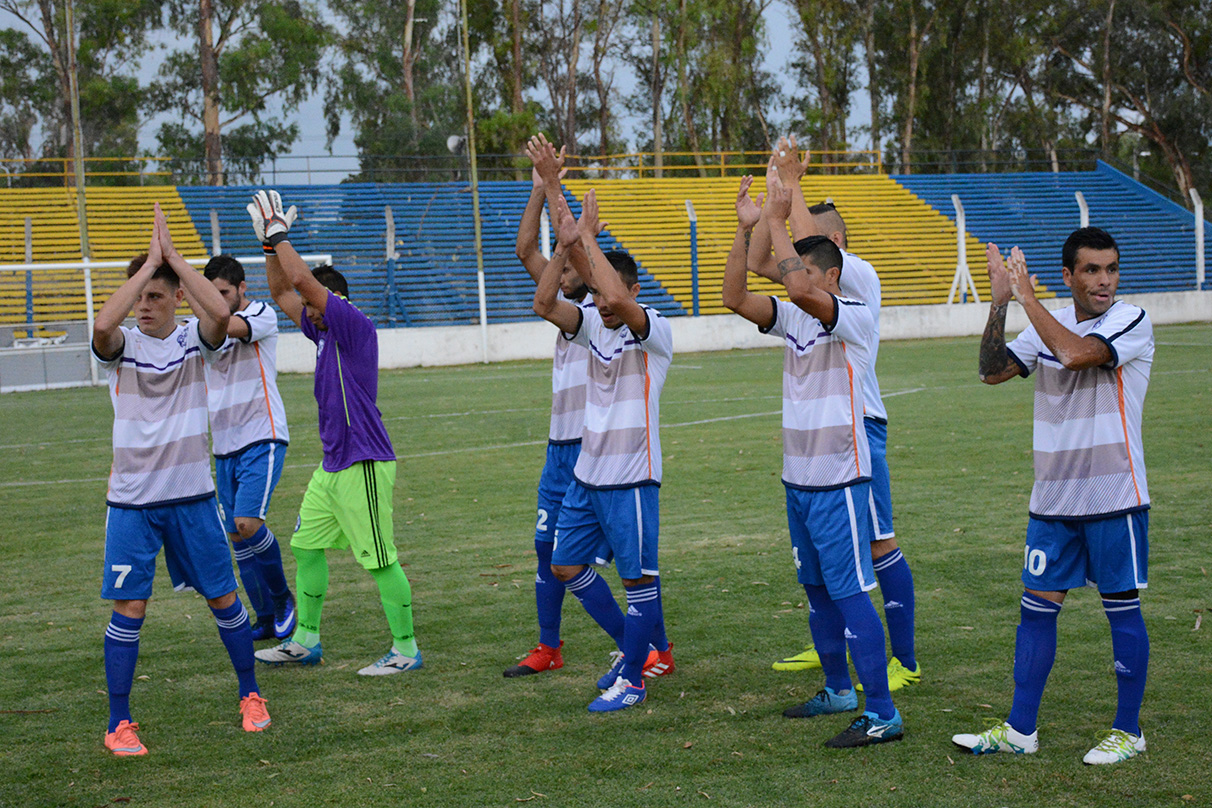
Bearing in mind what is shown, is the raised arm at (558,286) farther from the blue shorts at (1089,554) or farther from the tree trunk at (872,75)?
the tree trunk at (872,75)

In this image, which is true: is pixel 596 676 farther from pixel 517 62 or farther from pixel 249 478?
pixel 517 62

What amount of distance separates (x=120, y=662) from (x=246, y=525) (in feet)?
4.52

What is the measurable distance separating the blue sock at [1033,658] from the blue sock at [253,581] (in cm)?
391

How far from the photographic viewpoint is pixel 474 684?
5359 mm

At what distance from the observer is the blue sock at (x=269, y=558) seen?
20.1 feet

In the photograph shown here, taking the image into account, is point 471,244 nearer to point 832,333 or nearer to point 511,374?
point 511,374

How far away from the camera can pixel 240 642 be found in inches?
195

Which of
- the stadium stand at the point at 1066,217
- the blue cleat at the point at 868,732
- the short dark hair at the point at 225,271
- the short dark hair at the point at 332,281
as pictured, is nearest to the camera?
the blue cleat at the point at 868,732

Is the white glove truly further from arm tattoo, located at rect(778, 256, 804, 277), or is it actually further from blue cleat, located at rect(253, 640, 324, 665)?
arm tattoo, located at rect(778, 256, 804, 277)

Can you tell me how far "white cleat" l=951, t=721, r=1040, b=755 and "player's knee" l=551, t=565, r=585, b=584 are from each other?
1.75 meters

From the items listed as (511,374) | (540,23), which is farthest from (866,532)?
(540,23)

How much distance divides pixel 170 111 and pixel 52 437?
Answer: 32954 millimetres

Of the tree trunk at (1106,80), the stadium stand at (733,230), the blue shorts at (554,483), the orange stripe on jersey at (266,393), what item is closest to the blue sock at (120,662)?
→ the orange stripe on jersey at (266,393)

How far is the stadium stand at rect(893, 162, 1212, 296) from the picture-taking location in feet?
111
